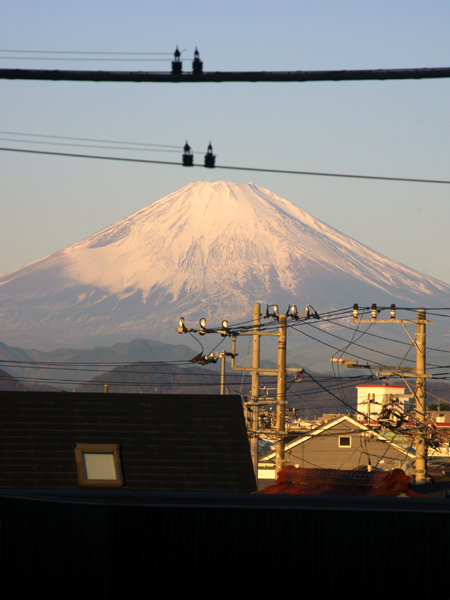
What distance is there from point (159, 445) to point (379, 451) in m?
46.2

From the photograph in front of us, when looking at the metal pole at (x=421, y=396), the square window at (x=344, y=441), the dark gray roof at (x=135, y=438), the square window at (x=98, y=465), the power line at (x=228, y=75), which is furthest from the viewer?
the square window at (x=344, y=441)

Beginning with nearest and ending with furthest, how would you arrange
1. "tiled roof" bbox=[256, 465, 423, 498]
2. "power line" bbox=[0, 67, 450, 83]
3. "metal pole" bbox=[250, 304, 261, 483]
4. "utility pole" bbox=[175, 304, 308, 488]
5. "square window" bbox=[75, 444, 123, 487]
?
1. "power line" bbox=[0, 67, 450, 83]
2. "tiled roof" bbox=[256, 465, 423, 498]
3. "square window" bbox=[75, 444, 123, 487]
4. "utility pole" bbox=[175, 304, 308, 488]
5. "metal pole" bbox=[250, 304, 261, 483]

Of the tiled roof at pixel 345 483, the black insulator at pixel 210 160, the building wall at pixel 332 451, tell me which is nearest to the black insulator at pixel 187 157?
the black insulator at pixel 210 160

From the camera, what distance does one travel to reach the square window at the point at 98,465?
2897 centimetres

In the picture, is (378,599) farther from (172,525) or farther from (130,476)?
(130,476)

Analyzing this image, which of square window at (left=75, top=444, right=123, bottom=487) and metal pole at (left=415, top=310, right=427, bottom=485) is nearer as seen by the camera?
square window at (left=75, top=444, right=123, bottom=487)

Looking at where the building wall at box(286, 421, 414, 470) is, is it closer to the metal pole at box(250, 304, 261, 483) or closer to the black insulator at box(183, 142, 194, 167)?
the metal pole at box(250, 304, 261, 483)

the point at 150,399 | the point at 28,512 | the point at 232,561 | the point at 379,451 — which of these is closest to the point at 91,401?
the point at 150,399

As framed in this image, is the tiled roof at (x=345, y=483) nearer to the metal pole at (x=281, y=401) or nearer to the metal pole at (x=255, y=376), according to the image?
the metal pole at (x=281, y=401)

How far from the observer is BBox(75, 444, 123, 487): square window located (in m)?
29.0

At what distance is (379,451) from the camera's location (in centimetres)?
7306

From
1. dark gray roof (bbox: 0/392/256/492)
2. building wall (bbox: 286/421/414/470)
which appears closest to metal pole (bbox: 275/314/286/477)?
dark gray roof (bbox: 0/392/256/492)

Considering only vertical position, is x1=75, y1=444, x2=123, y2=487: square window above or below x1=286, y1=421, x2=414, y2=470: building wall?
above

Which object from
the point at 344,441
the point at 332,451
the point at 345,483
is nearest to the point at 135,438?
the point at 345,483
